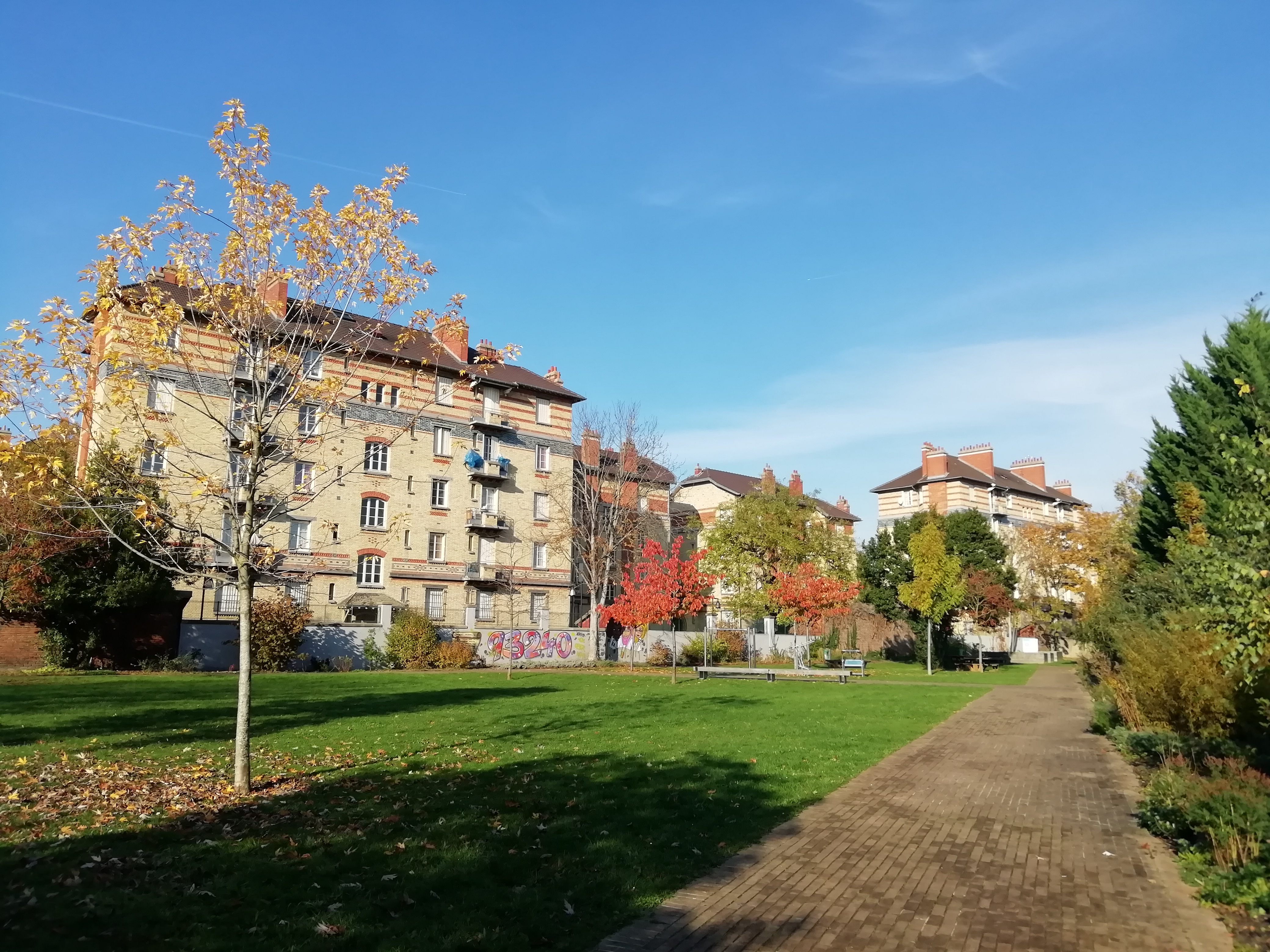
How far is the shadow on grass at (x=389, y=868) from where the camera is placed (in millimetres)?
5465

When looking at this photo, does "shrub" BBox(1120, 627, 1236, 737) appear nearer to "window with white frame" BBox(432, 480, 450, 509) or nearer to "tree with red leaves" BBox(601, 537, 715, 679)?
"tree with red leaves" BBox(601, 537, 715, 679)

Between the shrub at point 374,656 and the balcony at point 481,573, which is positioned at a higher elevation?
the balcony at point 481,573

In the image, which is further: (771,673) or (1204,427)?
(771,673)

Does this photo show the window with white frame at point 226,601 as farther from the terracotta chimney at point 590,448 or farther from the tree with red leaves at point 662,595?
the terracotta chimney at point 590,448

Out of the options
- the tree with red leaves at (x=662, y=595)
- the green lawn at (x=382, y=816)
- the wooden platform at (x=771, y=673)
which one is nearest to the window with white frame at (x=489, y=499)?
the tree with red leaves at (x=662, y=595)

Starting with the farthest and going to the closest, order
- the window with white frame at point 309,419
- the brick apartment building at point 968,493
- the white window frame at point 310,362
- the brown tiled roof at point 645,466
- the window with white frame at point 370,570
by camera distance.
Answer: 1. the brick apartment building at point 968,493
2. the brown tiled roof at point 645,466
3. the window with white frame at point 370,570
4. the window with white frame at point 309,419
5. the white window frame at point 310,362

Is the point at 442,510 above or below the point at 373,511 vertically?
above

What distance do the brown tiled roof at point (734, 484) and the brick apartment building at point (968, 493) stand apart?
11.2 feet

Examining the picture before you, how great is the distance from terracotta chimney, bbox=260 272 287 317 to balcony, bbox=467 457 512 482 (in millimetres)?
34690

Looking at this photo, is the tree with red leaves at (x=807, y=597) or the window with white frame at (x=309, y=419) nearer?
Answer: the window with white frame at (x=309, y=419)

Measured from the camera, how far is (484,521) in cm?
4556

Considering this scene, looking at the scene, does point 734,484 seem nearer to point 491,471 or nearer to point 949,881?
point 491,471

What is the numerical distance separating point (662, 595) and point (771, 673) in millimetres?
5258

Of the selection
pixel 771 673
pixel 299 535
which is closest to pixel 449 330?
pixel 771 673
